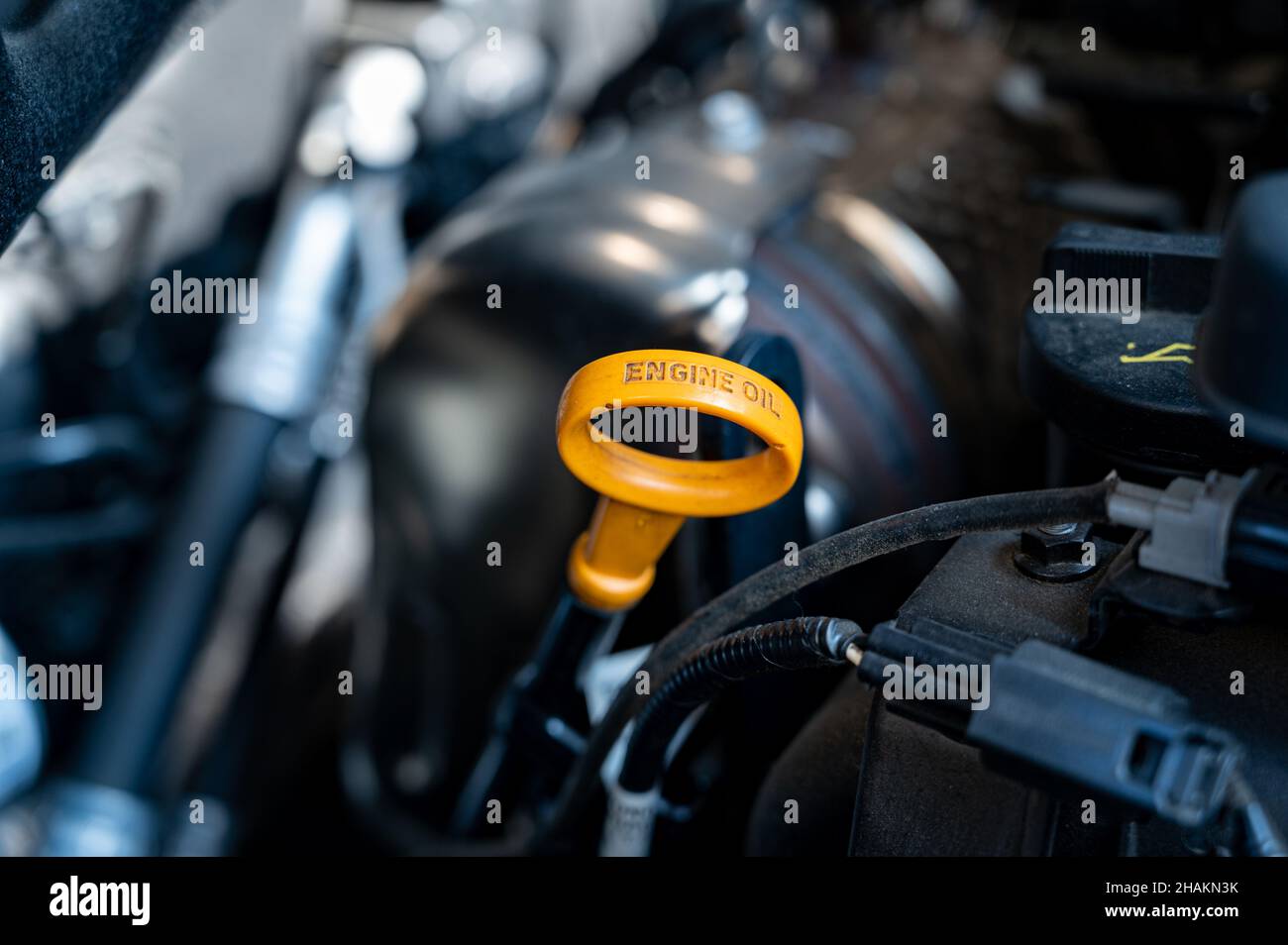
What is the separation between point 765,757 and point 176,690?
61 centimetres

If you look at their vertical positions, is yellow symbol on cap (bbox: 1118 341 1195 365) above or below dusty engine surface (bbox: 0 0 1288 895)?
above

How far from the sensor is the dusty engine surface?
0.48m

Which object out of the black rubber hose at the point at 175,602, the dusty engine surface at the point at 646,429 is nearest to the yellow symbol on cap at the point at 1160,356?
the dusty engine surface at the point at 646,429

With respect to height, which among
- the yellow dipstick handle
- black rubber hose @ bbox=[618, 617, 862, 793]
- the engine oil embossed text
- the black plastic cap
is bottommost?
black rubber hose @ bbox=[618, 617, 862, 793]

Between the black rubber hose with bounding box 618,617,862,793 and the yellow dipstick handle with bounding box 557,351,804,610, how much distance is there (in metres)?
0.06

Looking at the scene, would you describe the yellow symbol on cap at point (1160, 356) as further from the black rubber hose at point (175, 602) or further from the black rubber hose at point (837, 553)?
the black rubber hose at point (175, 602)

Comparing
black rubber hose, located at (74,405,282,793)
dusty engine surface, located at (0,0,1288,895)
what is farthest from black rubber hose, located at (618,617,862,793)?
black rubber hose, located at (74,405,282,793)

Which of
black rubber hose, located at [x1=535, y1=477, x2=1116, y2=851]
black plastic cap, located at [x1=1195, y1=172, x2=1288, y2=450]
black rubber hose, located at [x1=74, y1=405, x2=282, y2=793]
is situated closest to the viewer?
black plastic cap, located at [x1=1195, y1=172, x2=1288, y2=450]

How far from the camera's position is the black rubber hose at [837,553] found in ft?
1.57

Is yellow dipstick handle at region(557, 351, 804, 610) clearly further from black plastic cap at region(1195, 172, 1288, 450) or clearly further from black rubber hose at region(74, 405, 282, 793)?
black rubber hose at region(74, 405, 282, 793)

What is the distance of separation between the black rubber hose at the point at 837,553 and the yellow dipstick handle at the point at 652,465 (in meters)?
0.03

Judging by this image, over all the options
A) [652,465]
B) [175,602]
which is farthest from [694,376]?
[175,602]

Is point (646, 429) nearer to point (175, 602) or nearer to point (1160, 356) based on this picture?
point (1160, 356)

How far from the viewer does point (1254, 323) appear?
37 centimetres
